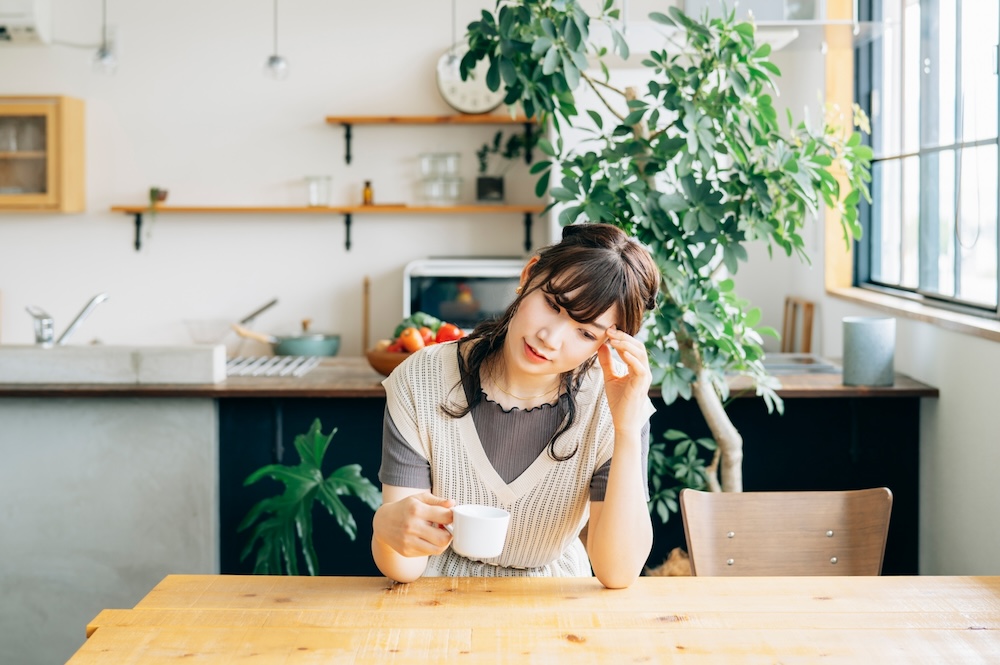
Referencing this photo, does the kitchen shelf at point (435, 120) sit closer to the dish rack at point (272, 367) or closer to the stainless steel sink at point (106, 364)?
the dish rack at point (272, 367)

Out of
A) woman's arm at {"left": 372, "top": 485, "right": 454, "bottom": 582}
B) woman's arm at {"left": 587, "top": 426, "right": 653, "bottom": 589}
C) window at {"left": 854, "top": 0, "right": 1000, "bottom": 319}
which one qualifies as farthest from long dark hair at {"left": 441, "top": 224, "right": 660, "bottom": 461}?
window at {"left": 854, "top": 0, "right": 1000, "bottom": 319}

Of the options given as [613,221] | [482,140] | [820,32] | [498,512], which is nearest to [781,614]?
[498,512]

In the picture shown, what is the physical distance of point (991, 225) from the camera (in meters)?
2.58

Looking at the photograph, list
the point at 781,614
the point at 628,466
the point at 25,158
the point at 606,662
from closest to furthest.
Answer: the point at 606,662
the point at 781,614
the point at 628,466
the point at 25,158

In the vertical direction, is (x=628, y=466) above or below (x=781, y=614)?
above

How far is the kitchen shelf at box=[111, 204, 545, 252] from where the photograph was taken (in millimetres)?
4859

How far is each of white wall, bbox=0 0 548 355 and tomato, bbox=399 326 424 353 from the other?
2.24 meters

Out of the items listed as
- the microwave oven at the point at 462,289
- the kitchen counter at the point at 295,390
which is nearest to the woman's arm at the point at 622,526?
the kitchen counter at the point at 295,390

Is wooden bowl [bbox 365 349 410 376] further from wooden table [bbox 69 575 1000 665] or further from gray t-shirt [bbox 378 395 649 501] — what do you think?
wooden table [bbox 69 575 1000 665]

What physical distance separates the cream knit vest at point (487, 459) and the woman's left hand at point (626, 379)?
0.08 meters

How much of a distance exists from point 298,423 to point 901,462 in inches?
63.8

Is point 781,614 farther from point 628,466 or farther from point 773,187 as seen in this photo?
point 773,187

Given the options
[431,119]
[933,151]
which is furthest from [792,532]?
[431,119]

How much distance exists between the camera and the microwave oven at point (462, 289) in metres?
4.51
